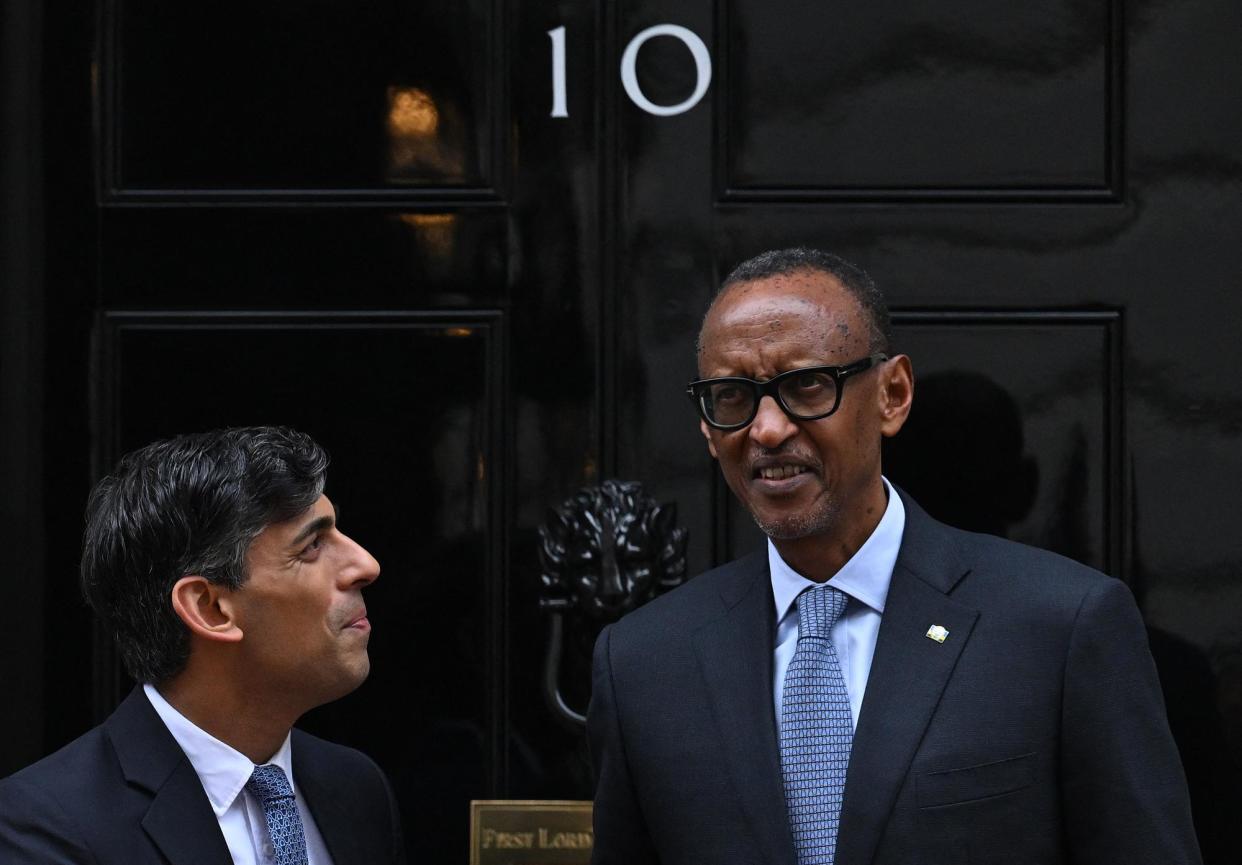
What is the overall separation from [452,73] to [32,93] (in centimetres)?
89

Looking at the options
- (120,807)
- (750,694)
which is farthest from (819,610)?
(120,807)

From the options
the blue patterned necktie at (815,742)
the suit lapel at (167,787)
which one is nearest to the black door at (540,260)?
the blue patterned necktie at (815,742)

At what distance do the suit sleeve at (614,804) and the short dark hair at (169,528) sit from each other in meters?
0.64

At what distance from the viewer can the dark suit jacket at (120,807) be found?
2.55 meters

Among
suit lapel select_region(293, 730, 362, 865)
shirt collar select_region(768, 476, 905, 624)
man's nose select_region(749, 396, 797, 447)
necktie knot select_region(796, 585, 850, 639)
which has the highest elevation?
man's nose select_region(749, 396, 797, 447)

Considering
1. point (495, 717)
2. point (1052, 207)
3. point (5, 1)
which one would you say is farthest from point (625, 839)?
point (5, 1)

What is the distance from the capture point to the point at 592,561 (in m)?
3.59

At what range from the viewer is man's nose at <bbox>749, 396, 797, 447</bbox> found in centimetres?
275

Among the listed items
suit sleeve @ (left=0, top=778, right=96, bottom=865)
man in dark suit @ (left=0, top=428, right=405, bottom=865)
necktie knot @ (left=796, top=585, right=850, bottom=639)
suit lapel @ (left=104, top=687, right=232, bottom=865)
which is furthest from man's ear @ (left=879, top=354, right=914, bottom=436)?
suit sleeve @ (left=0, top=778, right=96, bottom=865)

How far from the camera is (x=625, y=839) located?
9.58 ft

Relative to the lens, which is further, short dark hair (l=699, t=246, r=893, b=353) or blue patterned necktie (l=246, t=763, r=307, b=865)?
short dark hair (l=699, t=246, r=893, b=353)

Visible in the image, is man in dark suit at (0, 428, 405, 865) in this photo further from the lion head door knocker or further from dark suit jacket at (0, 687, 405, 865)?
the lion head door knocker

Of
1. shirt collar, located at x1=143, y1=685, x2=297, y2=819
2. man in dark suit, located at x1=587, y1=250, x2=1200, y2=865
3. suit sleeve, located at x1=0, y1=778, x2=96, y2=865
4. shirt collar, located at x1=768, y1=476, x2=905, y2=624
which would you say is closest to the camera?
suit sleeve, located at x1=0, y1=778, x2=96, y2=865

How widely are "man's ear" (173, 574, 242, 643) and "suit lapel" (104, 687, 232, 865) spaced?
160mm
